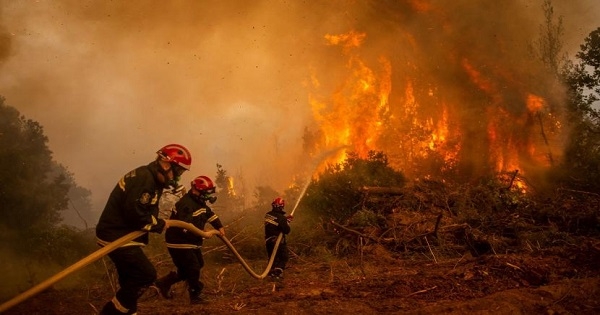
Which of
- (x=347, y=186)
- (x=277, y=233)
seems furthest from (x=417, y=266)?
(x=347, y=186)

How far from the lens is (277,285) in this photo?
7578 mm

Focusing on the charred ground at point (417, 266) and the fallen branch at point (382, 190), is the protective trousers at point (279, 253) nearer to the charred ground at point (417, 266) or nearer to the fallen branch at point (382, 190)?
the charred ground at point (417, 266)

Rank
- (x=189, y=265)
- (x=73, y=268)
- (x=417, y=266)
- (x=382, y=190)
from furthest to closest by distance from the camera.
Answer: (x=382, y=190)
(x=417, y=266)
(x=189, y=265)
(x=73, y=268)

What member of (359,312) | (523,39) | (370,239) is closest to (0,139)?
(370,239)

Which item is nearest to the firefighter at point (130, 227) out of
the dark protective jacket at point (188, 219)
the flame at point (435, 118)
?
the dark protective jacket at point (188, 219)

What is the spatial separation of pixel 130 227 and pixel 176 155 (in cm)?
114

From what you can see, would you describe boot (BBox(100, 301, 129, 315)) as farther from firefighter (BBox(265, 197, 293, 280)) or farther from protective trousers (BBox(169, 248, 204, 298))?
firefighter (BBox(265, 197, 293, 280))

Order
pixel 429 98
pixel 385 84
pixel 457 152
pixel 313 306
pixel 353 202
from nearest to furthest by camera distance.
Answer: pixel 313 306 < pixel 353 202 < pixel 457 152 < pixel 429 98 < pixel 385 84

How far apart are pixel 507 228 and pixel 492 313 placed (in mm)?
7292

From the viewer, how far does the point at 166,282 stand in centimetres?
683

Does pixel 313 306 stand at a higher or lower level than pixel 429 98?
lower

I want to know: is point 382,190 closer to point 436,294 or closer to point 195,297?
point 436,294

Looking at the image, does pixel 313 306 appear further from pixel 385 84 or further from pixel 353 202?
pixel 385 84

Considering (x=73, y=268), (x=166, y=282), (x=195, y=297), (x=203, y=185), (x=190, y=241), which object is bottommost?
(x=195, y=297)
